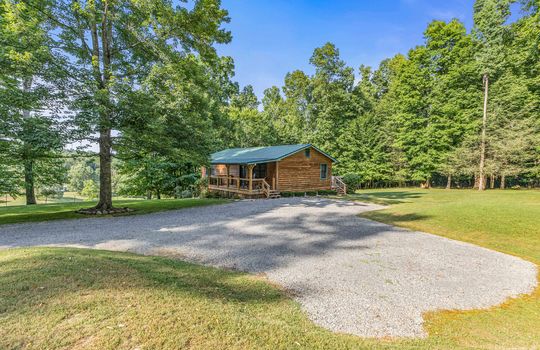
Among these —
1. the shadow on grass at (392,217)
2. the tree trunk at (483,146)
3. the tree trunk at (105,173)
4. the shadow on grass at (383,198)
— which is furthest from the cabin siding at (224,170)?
the tree trunk at (483,146)

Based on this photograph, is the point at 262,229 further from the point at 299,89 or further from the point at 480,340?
the point at 299,89

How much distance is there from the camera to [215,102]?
28047 millimetres

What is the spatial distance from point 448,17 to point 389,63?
11.3 meters

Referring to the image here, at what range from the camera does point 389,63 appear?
42969mm

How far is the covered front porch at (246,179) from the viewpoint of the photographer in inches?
805

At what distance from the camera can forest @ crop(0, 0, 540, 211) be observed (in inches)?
433

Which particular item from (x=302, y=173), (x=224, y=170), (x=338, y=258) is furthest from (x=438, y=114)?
(x=338, y=258)

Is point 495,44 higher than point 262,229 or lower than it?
higher

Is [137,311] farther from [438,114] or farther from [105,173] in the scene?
[438,114]

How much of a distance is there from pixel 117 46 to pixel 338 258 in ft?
50.3

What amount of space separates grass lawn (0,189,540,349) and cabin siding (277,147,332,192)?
15892 mm

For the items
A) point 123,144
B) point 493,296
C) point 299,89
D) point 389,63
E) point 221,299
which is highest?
point 389,63

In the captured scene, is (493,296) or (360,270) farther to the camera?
(360,270)

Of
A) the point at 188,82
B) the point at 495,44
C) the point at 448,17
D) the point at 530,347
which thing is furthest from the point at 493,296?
the point at 448,17
